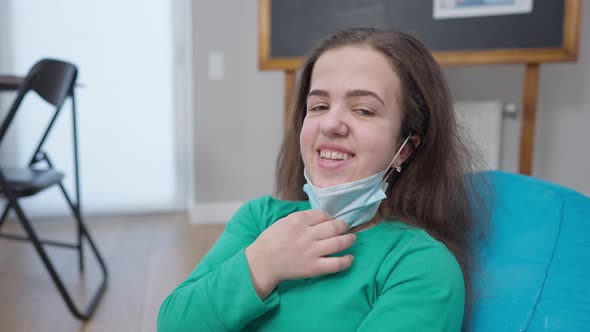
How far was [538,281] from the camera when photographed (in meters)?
0.83

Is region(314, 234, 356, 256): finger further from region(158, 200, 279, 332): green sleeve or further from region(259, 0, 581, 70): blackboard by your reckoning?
region(259, 0, 581, 70): blackboard

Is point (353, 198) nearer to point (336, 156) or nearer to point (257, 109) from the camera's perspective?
point (336, 156)

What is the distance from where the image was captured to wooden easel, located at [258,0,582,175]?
1.84 metres

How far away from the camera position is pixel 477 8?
1.93 m

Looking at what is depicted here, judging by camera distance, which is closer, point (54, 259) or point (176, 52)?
point (54, 259)

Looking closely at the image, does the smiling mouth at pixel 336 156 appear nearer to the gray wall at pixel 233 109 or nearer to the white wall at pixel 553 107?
the white wall at pixel 553 107

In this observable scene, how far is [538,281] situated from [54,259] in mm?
2201

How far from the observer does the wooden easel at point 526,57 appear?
1845 millimetres

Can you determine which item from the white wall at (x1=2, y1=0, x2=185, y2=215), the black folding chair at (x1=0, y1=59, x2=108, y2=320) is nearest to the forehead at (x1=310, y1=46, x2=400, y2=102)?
the black folding chair at (x1=0, y1=59, x2=108, y2=320)

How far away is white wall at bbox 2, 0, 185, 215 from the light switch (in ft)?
1.10

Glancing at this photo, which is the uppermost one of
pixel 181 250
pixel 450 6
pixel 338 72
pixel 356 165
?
pixel 450 6

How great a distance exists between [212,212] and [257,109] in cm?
67

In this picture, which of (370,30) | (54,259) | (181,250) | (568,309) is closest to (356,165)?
(370,30)

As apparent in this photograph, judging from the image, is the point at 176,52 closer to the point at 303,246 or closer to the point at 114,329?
the point at 114,329
